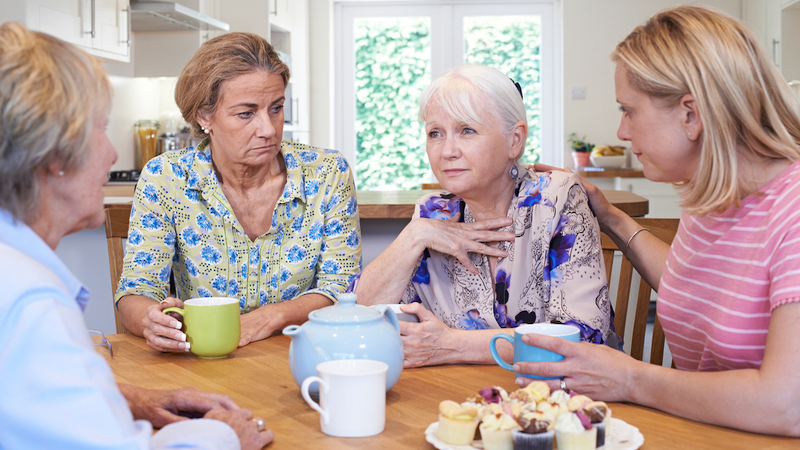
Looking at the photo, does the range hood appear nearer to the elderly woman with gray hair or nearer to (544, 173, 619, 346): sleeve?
(544, 173, 619, 346): sleeve

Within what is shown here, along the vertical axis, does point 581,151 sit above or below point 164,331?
above

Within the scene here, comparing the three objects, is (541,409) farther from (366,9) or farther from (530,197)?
(366,9)

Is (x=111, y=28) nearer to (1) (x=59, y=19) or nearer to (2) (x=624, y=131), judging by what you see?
(1) (x=59, y=19)

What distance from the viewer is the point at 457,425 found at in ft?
2.55

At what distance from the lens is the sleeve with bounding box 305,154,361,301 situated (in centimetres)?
164

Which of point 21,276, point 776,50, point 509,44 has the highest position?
point 509,44

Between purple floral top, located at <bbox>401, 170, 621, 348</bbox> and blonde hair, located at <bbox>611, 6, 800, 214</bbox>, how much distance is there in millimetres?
332

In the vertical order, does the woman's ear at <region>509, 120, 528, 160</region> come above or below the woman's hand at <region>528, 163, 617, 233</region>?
above

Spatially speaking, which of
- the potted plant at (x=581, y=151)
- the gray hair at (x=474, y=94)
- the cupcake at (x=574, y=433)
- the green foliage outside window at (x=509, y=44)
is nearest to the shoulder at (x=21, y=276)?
the cupcake at (x=574, y=433)

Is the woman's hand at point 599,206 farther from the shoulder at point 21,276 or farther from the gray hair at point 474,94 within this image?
the shoulder at point 21,276

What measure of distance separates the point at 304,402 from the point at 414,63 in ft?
18.1

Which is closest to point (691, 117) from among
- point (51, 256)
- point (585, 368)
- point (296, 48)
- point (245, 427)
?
point (585, 368)

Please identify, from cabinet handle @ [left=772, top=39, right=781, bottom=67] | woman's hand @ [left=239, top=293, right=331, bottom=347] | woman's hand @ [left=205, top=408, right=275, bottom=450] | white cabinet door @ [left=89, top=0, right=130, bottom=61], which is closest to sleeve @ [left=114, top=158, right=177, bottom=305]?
woman's hand @ [left=239, top=293, right=331, bottom=347]

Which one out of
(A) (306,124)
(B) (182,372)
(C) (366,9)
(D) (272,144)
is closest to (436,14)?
(C) (366,9)
